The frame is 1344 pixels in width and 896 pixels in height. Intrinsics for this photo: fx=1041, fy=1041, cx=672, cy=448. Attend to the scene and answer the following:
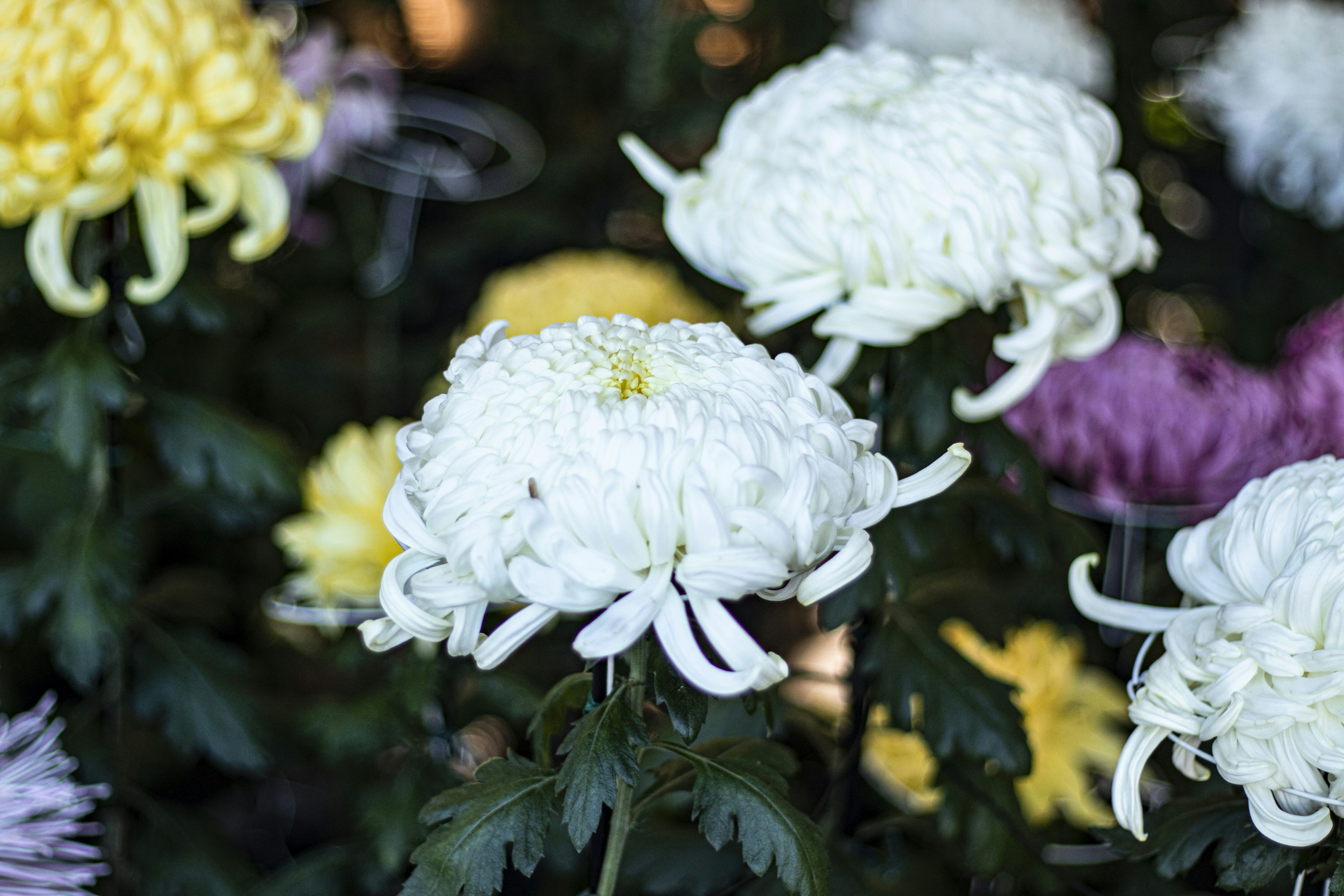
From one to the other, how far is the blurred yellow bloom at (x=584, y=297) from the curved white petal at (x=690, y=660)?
1.77 ft

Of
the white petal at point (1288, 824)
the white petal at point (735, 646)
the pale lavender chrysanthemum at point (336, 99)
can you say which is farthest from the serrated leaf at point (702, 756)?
the pale lavender chrysanthemum at point (336, 99)

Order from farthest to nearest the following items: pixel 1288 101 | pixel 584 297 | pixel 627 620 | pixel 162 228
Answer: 1. pixel 1288 101
2. pixel 584 297
3. pixel 162 228
4. pixel 627 620

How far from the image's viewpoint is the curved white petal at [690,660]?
416 mm

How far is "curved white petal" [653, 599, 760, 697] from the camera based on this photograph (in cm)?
42

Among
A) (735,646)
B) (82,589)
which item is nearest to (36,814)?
(82,589)

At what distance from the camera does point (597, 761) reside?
0.47 meters

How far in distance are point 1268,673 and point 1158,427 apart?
46cm

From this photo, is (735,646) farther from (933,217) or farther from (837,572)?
(933,217)

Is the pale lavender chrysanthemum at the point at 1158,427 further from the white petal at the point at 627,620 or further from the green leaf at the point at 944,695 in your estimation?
the white petal at the point at 627,620

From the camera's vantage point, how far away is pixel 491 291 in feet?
3.66

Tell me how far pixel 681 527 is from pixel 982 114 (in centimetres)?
38

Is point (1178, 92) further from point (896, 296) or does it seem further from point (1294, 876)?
point (1294, 876)

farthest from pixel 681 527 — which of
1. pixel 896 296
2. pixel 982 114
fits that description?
pixel 982 114

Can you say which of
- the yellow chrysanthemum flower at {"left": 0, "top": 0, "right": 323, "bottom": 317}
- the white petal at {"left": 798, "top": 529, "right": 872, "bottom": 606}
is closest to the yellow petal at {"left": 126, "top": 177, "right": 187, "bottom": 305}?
the yellow chrysanthemum flower at {"left": 0, "top": 0, "right": 323, "bottom": 317}
